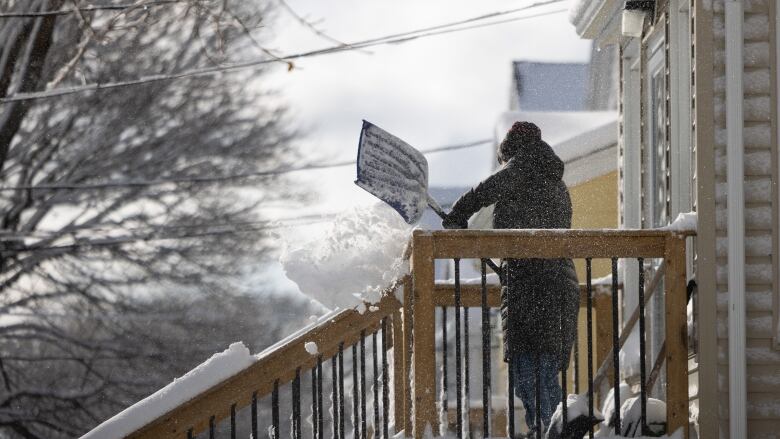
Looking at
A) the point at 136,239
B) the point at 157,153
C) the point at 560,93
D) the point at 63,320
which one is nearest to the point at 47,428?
the point at 63,320

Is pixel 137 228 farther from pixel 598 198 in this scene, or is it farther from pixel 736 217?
pixel 736 217

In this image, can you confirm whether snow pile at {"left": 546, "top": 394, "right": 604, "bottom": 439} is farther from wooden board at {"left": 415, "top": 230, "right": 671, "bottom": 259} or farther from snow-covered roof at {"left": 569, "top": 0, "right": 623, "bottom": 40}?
snow-covered roof at {"left": 569, "top": 0, "right": 623, "bottom": 40}

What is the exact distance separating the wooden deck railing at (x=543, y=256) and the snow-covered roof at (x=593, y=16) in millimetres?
3403

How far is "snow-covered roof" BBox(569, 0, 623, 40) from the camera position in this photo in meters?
8.27

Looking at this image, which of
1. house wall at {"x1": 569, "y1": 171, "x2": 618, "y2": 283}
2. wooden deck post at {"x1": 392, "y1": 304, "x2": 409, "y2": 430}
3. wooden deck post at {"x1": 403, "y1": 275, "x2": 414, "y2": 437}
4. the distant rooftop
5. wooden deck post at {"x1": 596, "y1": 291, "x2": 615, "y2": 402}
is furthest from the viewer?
the distant rooftop

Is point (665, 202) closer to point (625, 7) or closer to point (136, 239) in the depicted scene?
point (625, 7)

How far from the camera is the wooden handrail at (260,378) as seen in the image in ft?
17.2

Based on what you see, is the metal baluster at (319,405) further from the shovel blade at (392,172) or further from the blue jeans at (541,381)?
the blue jeans at (541,381)

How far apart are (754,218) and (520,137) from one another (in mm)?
1175

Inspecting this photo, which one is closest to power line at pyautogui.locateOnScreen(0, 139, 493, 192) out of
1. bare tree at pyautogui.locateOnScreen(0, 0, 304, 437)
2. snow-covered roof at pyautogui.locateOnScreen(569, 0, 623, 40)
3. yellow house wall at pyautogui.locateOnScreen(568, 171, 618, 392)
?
bare tree at pyautogui.locateOnScreen(0, 0, 304, 437)

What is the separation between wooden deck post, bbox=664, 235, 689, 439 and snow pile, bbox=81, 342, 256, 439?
1929 mm

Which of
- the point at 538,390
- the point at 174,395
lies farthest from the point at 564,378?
the point at 174,395

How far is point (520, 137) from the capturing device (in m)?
5.67

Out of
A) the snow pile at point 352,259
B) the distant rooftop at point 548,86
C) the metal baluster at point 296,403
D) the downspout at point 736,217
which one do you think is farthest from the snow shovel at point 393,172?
the distant rooftop at point 548,86
